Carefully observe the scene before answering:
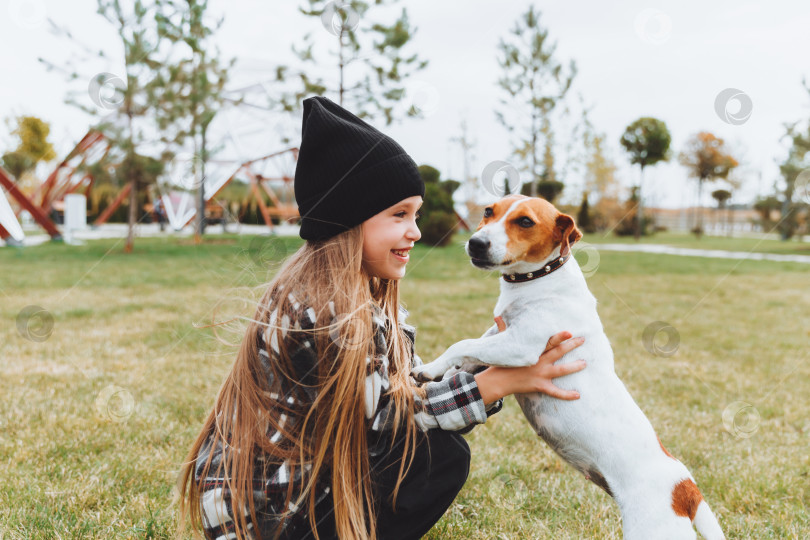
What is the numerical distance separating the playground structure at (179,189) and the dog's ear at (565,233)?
4430mm

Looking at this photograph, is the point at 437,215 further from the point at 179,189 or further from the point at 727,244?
the point at 727,244

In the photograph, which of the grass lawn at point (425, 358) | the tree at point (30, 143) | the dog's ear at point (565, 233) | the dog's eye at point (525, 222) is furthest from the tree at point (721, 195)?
the dog's eye at point (525, 222)

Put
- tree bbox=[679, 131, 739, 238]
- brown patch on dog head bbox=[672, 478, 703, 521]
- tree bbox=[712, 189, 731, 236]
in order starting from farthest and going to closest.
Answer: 1. tree bbox=[712, 189, 731, 236]
2. tree bbox=[679, 131, 739, 238]
3. brown patch on dog head bbox=[672, 478, 703, 521]

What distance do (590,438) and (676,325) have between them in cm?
585

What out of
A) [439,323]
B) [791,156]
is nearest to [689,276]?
[439,323]

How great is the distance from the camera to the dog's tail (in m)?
1.66

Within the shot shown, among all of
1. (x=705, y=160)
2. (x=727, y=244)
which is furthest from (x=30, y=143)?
(x=727, y=244)

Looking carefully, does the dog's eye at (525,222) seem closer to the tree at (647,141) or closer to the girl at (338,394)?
the girl at (338,394)

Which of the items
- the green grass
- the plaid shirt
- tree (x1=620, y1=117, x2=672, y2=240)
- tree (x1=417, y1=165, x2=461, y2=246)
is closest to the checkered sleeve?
the plaid shirt

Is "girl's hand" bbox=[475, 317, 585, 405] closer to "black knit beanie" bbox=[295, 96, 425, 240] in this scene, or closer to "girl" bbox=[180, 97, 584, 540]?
"girl" bbox=[180, 97, 584, 540]

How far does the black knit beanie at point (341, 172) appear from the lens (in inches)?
73.2

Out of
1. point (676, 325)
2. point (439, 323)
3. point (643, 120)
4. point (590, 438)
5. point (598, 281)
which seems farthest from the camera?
point (598, 281)

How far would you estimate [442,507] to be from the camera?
6.63 feet

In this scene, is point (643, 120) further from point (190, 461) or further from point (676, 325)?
point (676, 325)
